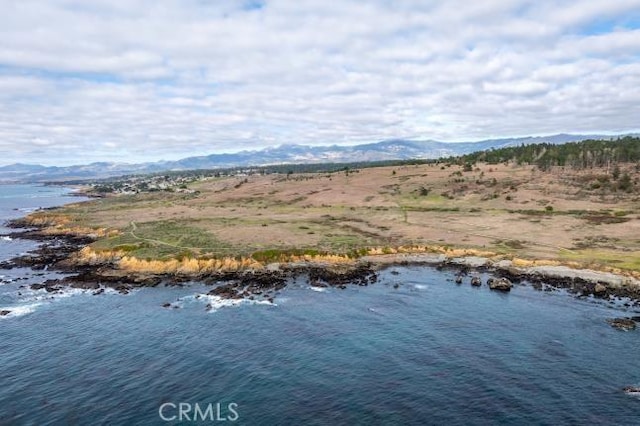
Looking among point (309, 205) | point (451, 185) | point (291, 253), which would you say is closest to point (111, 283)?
point (291, 253)

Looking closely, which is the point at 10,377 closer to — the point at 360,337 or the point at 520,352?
the point at 360,337

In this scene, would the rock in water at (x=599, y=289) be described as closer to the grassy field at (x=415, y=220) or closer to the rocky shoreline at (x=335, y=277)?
the rocky shoreline at (x=335, y=277)

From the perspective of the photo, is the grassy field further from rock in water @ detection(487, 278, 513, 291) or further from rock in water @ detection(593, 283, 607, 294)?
rock in water @ detection(487, 278, 513, 291)

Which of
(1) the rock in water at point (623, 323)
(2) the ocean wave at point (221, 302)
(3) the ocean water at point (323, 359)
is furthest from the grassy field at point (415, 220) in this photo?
(3) the ocean water at point (323, 359)

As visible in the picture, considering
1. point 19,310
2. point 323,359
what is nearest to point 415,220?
point 323,359

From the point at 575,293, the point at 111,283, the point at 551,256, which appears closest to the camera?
the point at 575,293

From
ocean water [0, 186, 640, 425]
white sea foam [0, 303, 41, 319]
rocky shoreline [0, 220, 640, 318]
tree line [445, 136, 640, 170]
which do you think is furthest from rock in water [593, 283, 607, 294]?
tree line [445, 136, 640, 170]

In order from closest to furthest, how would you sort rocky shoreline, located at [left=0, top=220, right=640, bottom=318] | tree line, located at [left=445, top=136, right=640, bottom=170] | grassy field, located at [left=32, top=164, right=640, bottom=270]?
rocky shoreline, located at [left=0, top=220, right=640, bottom=318]
grassy field, located at [left=32, top=164, right=640, bottom=270]
tree line, located at [left=445, top=136, right=640, bottom=170]
